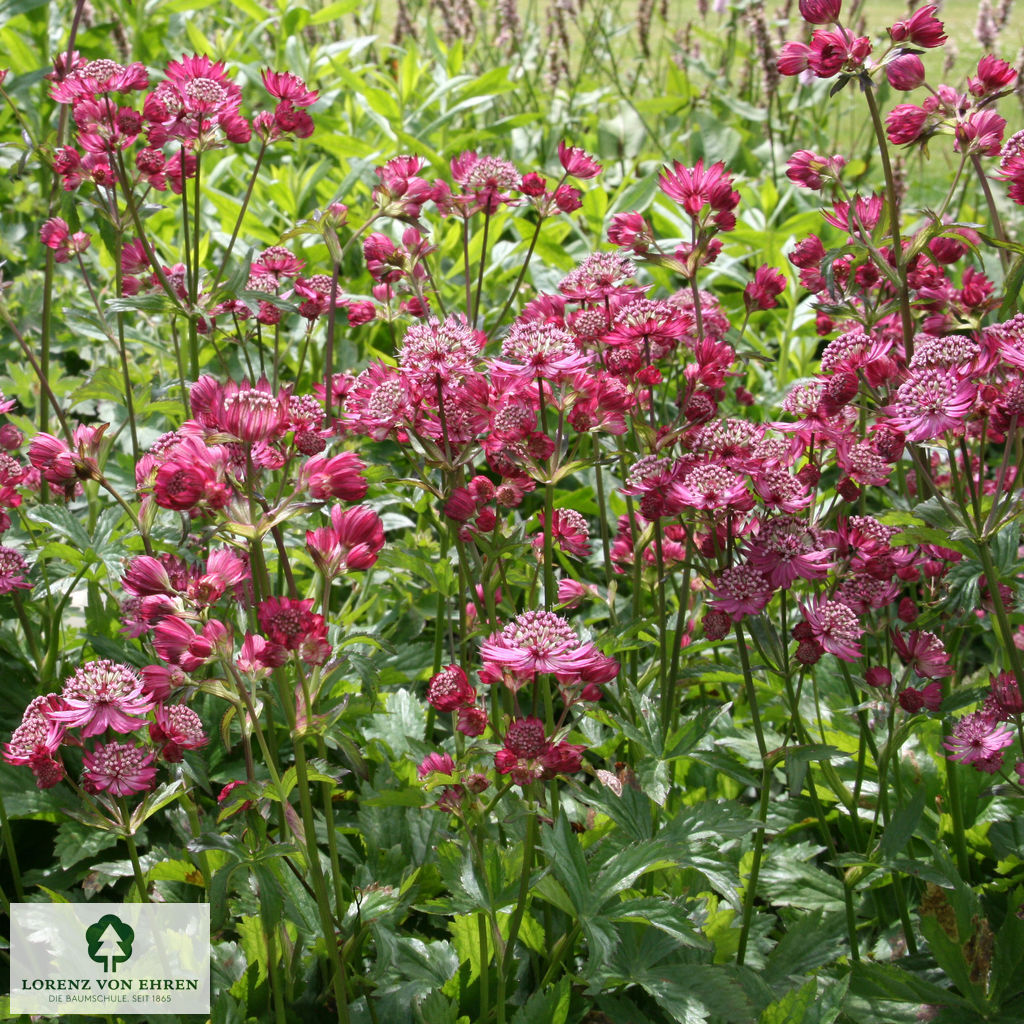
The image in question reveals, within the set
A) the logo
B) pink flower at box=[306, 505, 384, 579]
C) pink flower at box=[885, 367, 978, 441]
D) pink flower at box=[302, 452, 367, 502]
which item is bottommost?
the logo

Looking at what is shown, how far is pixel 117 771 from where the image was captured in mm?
1354

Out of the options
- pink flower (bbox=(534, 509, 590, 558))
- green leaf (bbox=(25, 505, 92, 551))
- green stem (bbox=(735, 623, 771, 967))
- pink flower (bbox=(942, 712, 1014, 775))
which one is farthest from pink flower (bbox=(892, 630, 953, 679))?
green leaf (bbox=(25, 505, 92, 551))

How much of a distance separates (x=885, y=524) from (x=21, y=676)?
1.58 meters

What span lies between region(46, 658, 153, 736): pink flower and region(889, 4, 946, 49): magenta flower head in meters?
1.25

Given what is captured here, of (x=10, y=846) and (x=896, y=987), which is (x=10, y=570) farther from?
(x=896, y=987)

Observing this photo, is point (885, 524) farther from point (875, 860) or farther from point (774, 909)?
point (774, 909)

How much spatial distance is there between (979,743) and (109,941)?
1.24 meters

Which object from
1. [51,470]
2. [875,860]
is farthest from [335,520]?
[875,860]

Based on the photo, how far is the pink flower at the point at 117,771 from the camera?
1.34 metres

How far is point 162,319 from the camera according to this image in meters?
3.26

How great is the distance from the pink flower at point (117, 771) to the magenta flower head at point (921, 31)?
4.36 ft

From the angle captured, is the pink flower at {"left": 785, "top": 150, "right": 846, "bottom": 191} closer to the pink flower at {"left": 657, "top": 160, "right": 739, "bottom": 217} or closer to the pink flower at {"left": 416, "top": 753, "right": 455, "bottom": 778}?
the pink flower at {"left": 657, "top": 160, "right": 739, "bottom": 217}

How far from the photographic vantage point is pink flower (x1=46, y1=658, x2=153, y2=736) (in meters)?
1.28

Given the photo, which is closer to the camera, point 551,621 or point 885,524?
point 551,621
